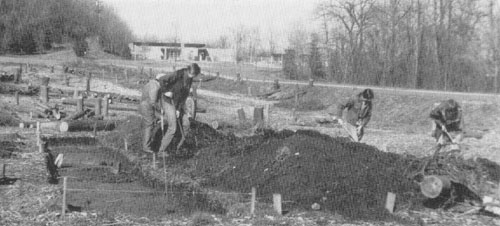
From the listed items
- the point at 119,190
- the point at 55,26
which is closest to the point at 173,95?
the point at 119,190

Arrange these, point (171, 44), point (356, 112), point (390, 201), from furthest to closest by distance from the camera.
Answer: point (171, 44) → point (356, 112) → point (390, 201)

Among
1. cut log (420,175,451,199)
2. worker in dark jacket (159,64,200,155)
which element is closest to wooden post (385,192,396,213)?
cut log (420,175,451,199)

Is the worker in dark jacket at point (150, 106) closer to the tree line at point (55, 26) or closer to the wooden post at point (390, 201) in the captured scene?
the wooden post at point (390, 201)

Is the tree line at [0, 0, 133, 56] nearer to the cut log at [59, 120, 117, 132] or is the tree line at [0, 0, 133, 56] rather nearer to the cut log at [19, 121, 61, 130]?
the cut log at [19, 121, 61, 130]

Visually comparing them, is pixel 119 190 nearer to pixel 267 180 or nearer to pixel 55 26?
Result: pixel 267 180

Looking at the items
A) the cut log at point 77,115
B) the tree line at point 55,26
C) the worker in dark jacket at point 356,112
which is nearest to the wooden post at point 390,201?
the worker in dark jacket at point 356,112

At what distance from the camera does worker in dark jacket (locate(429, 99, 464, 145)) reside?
413 inches

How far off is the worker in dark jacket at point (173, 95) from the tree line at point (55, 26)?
55.8 meters

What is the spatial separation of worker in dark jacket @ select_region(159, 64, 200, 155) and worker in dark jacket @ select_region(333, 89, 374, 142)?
10.7ft

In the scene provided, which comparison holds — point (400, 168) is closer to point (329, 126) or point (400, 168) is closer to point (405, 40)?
point (329, 126)

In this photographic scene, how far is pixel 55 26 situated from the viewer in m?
74.6

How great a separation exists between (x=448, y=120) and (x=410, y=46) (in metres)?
36.1

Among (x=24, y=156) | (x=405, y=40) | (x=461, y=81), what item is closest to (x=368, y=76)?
(x=405, y=40)

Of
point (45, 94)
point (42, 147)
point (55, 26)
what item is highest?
point (55, 26)
